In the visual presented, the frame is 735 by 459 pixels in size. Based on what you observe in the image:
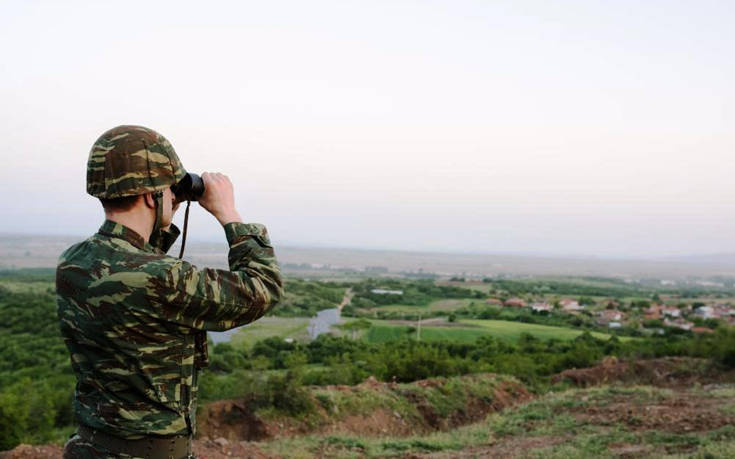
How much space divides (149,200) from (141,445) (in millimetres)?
695

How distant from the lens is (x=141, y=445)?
1678 millimetres

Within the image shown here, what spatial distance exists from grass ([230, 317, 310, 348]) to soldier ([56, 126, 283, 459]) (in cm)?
2142

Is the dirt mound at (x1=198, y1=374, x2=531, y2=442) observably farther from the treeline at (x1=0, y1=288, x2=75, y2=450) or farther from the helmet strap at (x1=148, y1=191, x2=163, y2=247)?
the helmet strap at (x1=148, y1=191, x2=163, y2=247)

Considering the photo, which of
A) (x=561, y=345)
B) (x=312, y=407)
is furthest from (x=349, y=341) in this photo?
(x=312, y=407)

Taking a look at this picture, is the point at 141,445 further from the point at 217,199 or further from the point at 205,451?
the point at 205,451

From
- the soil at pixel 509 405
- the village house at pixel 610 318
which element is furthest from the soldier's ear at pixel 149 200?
the village house at pixel 610 318

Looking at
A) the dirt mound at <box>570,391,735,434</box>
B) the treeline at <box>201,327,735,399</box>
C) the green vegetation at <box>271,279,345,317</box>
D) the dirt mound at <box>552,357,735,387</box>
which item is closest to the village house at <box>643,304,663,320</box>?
the treeline at <box>201,327,735,399</box>

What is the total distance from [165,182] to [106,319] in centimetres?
41

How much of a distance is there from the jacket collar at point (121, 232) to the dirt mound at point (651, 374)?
1375 cm

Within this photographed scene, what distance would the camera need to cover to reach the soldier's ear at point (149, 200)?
1711 mm

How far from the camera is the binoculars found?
5.91 feet

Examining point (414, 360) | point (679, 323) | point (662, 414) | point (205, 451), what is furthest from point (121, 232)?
point (679, 323)

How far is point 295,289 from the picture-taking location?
144 ft

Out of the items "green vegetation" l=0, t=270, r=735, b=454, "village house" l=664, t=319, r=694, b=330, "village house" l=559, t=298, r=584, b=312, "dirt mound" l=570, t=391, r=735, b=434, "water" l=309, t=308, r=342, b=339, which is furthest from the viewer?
"village house" l=559, t=298, r=584, b=312
